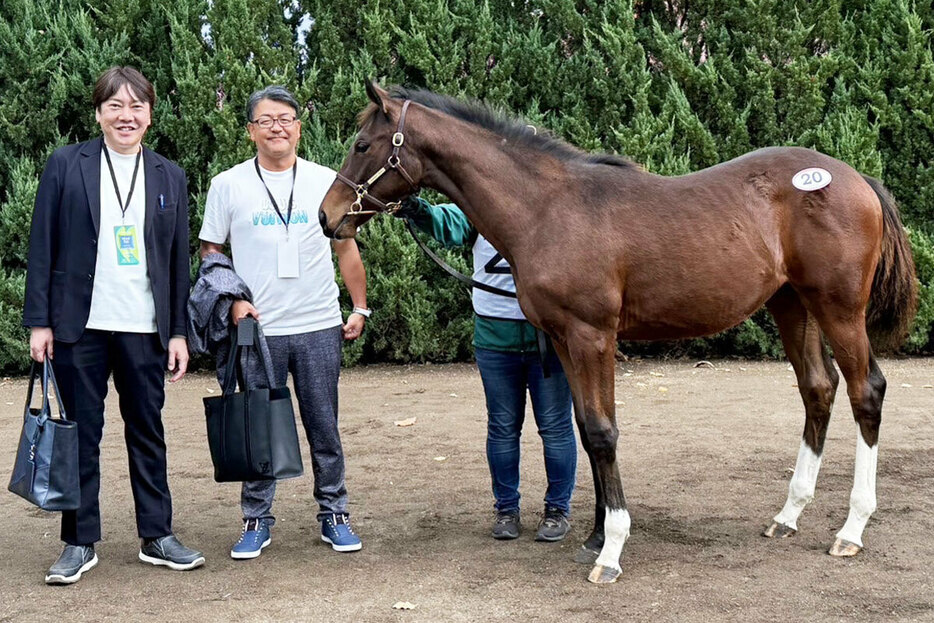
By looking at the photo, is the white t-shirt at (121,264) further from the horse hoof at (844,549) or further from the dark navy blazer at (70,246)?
the horse hoof at (844,549)

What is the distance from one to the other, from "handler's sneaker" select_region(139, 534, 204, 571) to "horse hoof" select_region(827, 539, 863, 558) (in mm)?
2688

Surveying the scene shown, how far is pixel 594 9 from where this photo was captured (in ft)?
29.1

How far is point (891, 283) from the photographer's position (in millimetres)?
4645

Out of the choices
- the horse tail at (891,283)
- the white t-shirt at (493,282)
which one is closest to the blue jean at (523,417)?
the white t-shirt at (493,282)

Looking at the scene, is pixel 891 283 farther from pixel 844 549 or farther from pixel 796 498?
pixel 844 549

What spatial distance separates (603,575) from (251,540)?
1.53 m

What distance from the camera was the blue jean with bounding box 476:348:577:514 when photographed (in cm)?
454

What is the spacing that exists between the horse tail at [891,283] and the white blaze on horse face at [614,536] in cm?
163

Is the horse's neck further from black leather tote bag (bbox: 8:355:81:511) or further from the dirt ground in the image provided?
black leather tote bag (bbox: 8:355:81:511)

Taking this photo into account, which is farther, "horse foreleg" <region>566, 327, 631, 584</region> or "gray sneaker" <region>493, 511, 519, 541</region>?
"gray sneaker" <region>493, 511, 519, 541</region>

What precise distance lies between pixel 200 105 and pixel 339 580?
5.62 m

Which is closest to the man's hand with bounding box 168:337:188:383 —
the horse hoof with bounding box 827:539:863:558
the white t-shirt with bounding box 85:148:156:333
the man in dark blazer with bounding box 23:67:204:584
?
the man in dark blazer with bounding box 23:67:204:584

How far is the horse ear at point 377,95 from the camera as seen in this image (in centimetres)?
400

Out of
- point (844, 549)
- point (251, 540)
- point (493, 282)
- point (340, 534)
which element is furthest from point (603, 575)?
point (251, 540)
